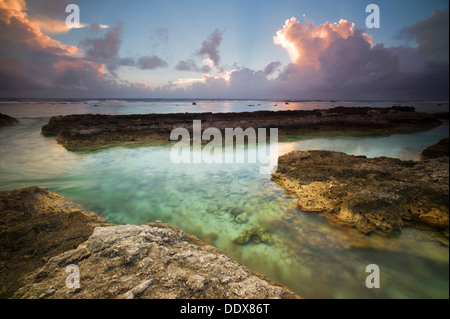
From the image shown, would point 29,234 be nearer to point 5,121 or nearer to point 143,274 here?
point 143,274

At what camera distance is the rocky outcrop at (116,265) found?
6.62 feet

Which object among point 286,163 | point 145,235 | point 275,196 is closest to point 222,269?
point 145,235

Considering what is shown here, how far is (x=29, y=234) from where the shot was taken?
Result: 3.08m

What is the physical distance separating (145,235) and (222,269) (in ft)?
4.40

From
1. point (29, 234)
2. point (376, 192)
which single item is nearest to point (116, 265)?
point (29, 234)

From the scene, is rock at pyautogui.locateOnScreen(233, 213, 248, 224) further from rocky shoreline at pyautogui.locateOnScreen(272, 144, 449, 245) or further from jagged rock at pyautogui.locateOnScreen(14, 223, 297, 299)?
jagged rock at pyautogui.locateOnScreen(14, 223, 297, 299)

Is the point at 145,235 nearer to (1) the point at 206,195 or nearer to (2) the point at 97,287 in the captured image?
(2) the point at 97,287

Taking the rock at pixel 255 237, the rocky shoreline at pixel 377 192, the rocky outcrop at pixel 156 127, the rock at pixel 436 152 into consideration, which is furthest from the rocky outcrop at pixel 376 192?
the rocky outcrop at pixel 156 127

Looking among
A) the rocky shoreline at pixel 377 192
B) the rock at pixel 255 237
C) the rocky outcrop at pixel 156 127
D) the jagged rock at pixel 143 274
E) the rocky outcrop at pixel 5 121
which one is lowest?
the rock at pixel 255 237

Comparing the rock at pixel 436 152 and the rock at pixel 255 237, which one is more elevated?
the rock at pixel 436 152

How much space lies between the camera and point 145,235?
2863 mm

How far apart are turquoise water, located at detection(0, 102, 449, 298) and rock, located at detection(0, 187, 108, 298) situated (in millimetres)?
1367

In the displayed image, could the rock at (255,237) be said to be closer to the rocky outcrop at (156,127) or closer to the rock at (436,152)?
the rock at (436,152)

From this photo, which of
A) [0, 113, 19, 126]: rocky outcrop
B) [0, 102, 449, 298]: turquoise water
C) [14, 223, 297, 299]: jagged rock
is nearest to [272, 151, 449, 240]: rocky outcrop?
[0, 102, 449, 298]: turquoise water
